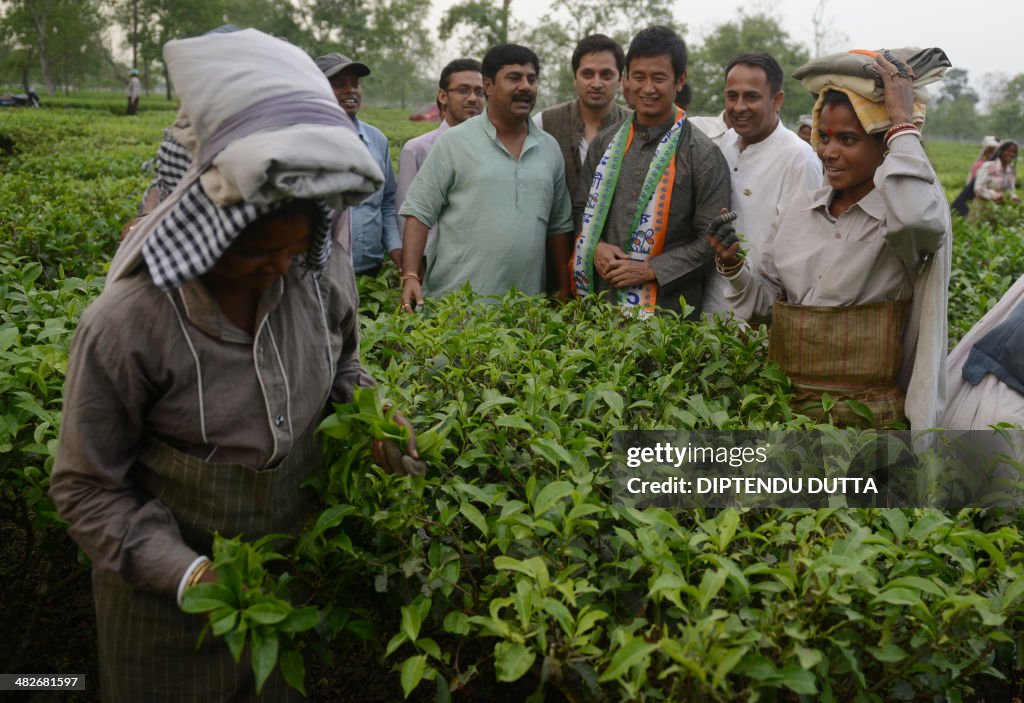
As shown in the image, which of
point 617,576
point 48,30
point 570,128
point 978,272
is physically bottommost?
point 617,576

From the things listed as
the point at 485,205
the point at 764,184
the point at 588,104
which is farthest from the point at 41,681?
the point at 588,104

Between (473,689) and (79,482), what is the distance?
1326mm

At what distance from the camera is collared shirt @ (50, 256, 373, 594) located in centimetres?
145

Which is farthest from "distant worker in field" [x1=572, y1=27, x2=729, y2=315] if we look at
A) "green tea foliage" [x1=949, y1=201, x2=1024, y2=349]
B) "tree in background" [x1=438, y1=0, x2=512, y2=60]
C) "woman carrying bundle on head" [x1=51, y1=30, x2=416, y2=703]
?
"tree in background" [x1=438, y1=0, x2=512, y2=60]

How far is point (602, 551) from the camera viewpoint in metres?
1.70

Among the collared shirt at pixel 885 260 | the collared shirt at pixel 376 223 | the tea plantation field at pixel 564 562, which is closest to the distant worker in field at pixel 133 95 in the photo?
the collared shirt at pixel 376 223

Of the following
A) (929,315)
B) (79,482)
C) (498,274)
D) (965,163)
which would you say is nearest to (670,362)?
(929,315)

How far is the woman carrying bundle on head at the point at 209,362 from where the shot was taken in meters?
1.35

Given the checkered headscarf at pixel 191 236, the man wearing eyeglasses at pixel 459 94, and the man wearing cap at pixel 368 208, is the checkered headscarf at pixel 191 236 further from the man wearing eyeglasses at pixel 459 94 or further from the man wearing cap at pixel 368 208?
the man wearing eyeglasses at pixel 459 94

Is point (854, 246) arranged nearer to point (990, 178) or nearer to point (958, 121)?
point (990, 178)

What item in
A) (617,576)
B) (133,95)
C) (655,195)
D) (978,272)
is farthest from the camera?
(133,95)

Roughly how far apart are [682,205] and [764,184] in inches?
15.1

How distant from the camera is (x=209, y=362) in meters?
1.53

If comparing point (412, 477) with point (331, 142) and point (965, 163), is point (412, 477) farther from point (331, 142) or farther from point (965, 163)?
point (965, 163)
